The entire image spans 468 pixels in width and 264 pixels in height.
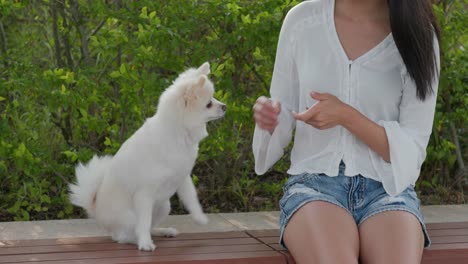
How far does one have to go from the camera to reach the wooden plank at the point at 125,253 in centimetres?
321

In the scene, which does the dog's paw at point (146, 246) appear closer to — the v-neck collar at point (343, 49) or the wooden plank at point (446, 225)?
the v-neck collar at point (343, 49)

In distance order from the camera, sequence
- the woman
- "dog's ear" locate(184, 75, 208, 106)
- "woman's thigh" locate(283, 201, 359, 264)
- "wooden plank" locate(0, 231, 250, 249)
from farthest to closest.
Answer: "wooden plank" locate(0, 231, 250, 249)
"dog's ear" locate(184, 75, 208, 106)
the woman
"woman's thigh" locate(283, 201, 359, 264)

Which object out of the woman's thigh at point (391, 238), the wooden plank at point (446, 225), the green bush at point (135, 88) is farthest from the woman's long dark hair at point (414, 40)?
the green bush at point (135, 88)

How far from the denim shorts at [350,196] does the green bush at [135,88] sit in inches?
51.5

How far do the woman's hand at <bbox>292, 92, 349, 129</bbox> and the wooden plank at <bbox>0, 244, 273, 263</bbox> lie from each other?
64cm

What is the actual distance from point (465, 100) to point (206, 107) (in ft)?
7.04

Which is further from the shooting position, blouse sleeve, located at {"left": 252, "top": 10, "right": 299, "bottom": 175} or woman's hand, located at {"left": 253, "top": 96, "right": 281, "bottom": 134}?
blouse sleeve, located at {"left": 252, "top": 10, "right": 299, "bottom": 175}

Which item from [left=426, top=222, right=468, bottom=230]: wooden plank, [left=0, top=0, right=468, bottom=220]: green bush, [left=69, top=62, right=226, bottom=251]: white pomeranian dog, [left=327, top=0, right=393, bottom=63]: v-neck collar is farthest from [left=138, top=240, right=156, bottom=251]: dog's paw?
[left=426, top=222, right=468, bottom=230]: wooden plank

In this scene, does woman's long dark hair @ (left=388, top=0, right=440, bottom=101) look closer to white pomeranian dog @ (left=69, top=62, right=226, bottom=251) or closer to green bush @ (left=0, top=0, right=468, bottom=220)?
white pomeranian dog @ (left=69, top=62, right=226, bottom=251)

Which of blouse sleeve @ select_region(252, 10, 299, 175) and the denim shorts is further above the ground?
blouse sleeve @ select_region(252, 10, 299, 175)

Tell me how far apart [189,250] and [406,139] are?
3.11 ft

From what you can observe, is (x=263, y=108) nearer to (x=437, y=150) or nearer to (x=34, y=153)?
(x=34, y=153)

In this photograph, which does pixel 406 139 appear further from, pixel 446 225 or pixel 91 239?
pixel 91 239

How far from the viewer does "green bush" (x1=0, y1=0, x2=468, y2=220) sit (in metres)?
4.40
